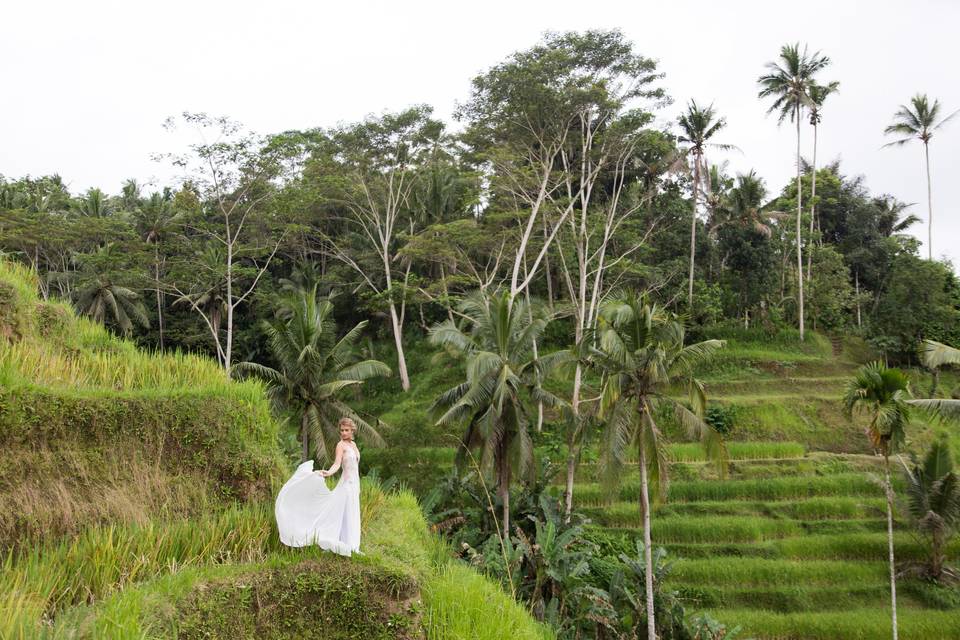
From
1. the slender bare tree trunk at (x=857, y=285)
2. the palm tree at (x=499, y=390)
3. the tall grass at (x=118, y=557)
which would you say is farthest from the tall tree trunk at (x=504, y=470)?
the slender bare tree trunk at (x=857, y=285)

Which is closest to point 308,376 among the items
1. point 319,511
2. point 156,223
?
point 319,511

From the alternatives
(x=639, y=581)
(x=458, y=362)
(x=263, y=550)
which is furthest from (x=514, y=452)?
(x=458, y=362)

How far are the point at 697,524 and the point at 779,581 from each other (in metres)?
2.29

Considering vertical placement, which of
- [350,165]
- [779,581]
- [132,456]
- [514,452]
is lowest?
[779,581]

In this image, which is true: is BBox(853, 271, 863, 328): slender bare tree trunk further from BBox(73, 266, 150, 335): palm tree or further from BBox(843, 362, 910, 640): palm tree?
BBox(73, 266, 150, 335): palm tree

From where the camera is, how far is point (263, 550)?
571 centimetres

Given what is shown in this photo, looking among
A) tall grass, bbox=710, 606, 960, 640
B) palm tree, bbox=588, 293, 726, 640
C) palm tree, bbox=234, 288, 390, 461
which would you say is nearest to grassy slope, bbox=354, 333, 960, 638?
tall grass, bbox=710, 606, 960, 640

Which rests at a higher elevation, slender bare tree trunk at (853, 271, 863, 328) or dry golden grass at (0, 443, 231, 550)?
slender bare tree trunk at (853, 271, 863, 328)

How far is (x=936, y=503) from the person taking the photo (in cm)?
1423

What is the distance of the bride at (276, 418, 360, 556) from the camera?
5559 mm

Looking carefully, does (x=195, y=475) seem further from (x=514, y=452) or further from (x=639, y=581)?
(x=639, y=581)

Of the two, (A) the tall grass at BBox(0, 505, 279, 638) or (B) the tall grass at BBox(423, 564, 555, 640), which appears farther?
(B) the tall grass at BBox(423, 564, 555, 640)

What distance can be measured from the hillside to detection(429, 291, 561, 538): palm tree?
4489 mm

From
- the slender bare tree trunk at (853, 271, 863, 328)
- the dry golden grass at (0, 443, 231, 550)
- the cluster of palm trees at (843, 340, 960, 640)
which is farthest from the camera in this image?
the slender bare tree trunk at (853, 271, 863, 328)
